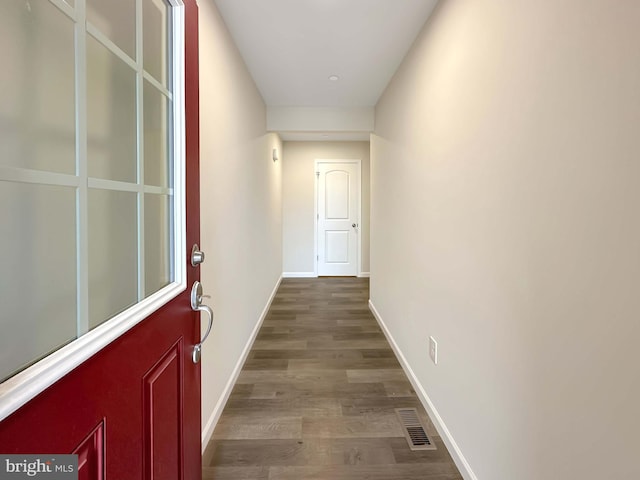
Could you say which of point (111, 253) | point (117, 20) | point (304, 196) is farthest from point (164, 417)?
point (304, 196)

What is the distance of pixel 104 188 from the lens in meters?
0.72

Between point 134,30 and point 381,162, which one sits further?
point 381,162

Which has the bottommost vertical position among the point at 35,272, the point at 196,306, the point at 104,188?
the point at 196,306

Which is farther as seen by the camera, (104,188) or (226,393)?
(226,393)

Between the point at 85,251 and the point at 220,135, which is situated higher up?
the point at 220,135

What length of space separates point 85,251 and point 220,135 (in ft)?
4.44

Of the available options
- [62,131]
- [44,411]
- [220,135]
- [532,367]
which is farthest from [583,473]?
[220,135]

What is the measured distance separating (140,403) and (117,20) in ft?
2.96

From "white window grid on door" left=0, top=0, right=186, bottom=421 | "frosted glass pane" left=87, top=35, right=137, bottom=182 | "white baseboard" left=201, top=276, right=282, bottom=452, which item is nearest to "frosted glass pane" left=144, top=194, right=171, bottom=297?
"white window grid on door" left=0, top=0, right=186, bottom=421

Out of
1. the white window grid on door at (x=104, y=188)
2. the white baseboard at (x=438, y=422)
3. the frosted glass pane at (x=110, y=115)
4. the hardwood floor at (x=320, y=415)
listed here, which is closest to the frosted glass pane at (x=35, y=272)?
the white window grid on door at (x=104, y=188)

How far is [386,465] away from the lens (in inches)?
60.2

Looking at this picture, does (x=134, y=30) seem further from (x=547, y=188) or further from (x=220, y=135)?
(x=547, y=188)

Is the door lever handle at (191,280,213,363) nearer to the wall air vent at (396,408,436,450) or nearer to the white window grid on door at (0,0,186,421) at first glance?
the white window grid on door at (0,0,186,421)

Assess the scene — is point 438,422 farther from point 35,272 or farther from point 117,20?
point 117,20
